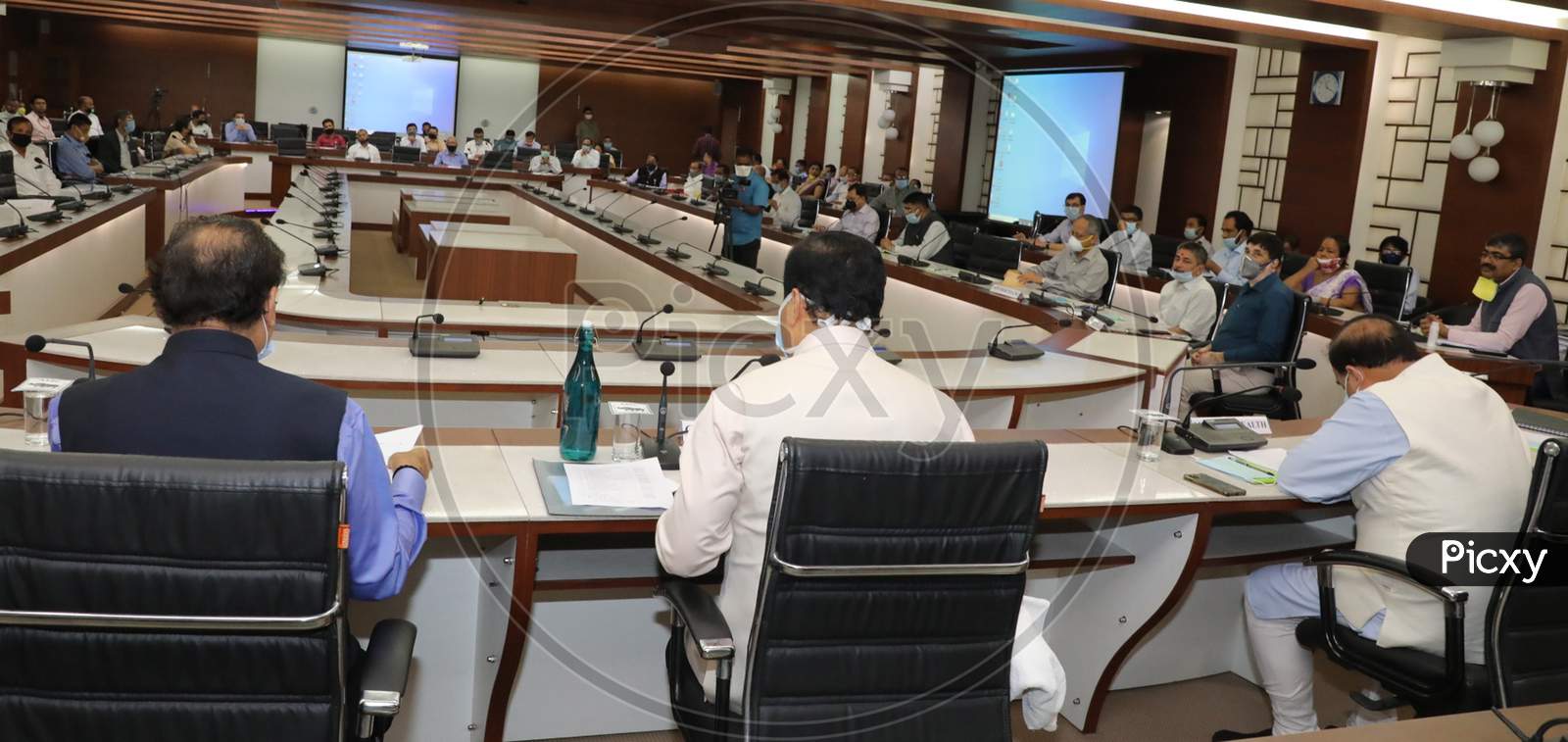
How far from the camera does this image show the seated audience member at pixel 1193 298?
5.52 metres

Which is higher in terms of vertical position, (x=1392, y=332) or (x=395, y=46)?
(x=395, y=46)

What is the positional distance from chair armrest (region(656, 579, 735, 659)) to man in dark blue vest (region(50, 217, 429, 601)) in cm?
40

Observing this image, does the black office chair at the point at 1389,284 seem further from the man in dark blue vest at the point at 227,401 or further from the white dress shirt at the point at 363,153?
the white dress shirt at the point at 363,153

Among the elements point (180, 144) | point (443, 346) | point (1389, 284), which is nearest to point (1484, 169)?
point (1389, 284)

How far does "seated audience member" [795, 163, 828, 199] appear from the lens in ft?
45.2

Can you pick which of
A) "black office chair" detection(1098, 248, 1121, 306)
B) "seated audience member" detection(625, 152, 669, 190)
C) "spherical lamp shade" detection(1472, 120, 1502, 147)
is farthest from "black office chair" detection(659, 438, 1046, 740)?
"seated audience member" detection(625, 152, 669, 190)

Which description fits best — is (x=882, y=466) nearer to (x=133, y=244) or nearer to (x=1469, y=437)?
(x=1469, y=437)

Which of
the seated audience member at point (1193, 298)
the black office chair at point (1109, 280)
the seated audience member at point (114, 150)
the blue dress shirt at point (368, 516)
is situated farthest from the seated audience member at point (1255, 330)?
the seated audience member at point (114, 150)

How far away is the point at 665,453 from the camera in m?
2.30

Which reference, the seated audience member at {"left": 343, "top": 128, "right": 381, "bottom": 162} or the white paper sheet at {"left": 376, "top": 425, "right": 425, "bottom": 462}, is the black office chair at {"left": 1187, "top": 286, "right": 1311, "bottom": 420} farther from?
the seated audience member at {"left": 343, "top": 128, "right": 381, "bottom": 162}

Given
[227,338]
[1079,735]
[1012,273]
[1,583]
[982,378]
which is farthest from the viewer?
[1012,273]

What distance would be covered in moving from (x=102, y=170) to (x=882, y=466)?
1076 centimetres

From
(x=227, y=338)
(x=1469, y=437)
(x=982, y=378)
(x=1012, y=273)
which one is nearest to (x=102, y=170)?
(x=1012, y=273)

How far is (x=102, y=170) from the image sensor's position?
10.1 m
